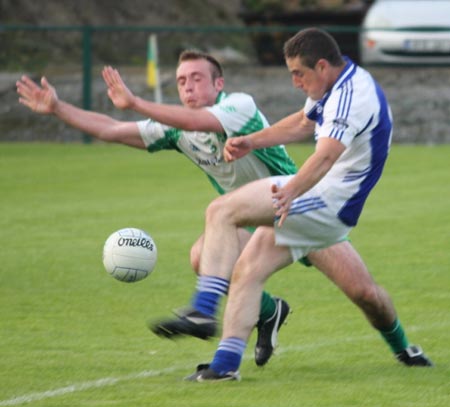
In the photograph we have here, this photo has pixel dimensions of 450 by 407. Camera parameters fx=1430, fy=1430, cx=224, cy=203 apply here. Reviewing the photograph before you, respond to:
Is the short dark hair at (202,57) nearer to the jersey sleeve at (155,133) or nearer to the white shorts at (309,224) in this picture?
the jersey sleeve at (155,133)

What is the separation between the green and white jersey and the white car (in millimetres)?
18507

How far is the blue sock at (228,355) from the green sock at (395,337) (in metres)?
1.00

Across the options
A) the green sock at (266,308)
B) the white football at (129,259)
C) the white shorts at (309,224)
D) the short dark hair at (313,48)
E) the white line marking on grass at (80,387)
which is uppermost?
the short dark hair at (313,48)

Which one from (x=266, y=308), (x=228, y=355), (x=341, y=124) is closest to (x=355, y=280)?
(x=266, y=308)

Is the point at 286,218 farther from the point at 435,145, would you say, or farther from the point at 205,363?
the point at 435,145

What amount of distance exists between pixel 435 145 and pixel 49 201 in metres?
9.84

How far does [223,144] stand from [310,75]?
93 cm

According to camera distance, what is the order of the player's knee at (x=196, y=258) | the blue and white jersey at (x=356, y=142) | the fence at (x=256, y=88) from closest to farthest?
the blue and white jersey at (x=356, y=142), the player's knee at (x=196, y=258), the fence at (x=256, y=88)

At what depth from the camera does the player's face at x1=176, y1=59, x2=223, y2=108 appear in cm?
784

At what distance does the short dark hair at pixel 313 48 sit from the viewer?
705 centimetres

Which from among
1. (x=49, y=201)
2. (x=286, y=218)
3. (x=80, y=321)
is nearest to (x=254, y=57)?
(x=49, y=201)

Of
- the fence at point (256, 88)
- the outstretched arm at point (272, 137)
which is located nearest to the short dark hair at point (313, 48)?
the outstretched arm at point (272, 137)

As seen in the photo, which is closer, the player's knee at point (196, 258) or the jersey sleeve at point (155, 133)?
the player's knee at point (196, 258)

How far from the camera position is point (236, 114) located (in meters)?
7.65
